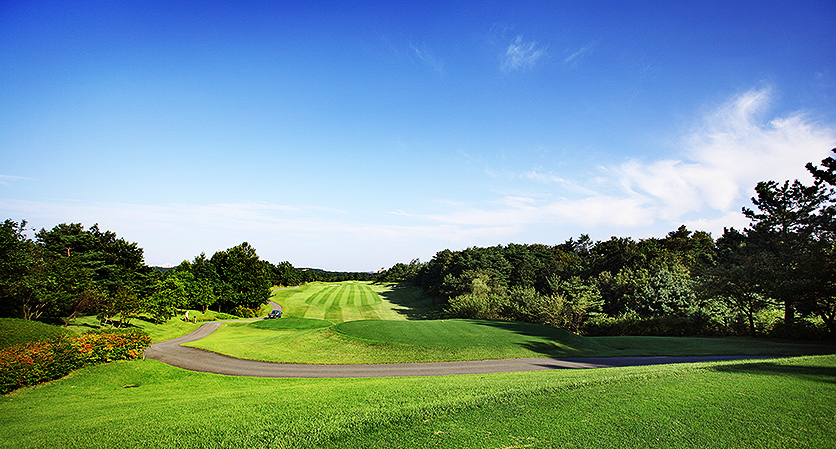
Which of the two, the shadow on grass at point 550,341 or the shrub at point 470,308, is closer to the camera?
the shadow on grass at point 550,341

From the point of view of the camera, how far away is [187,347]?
76.7 ft

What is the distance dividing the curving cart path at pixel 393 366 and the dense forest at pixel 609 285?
8061 mm

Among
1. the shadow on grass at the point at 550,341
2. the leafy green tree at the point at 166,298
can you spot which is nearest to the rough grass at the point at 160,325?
the leafy green tree at the point at 166,298

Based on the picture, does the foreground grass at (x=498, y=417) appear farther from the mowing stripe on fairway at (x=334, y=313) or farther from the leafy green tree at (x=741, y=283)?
the mowing stripe on fairway at (x=334, y=313)

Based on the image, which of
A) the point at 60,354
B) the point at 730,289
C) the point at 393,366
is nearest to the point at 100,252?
the point at 60,354

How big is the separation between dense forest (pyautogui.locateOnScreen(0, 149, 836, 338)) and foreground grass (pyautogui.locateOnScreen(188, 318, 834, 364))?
372 centimetres

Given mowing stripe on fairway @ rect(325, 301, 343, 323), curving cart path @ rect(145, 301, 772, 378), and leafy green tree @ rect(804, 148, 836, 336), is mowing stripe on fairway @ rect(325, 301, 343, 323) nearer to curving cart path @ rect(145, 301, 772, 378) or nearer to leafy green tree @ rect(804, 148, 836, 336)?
curving cart path @ rect(145, 301, 772, 378)

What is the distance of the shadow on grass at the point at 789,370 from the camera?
294 inches

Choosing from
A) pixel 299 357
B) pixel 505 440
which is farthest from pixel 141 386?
pixel 505 440

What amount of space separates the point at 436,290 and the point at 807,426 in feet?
218

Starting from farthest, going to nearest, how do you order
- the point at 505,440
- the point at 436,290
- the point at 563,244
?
the point at 563,244 < the point at 436,290 < the point at 505,440

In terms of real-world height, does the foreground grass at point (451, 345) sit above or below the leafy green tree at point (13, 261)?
below

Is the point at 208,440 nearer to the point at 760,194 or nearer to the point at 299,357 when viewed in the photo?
the point at 299,357

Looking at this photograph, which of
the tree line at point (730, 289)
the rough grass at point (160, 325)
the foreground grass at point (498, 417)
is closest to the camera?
the foreground grass at point (498, 417)
